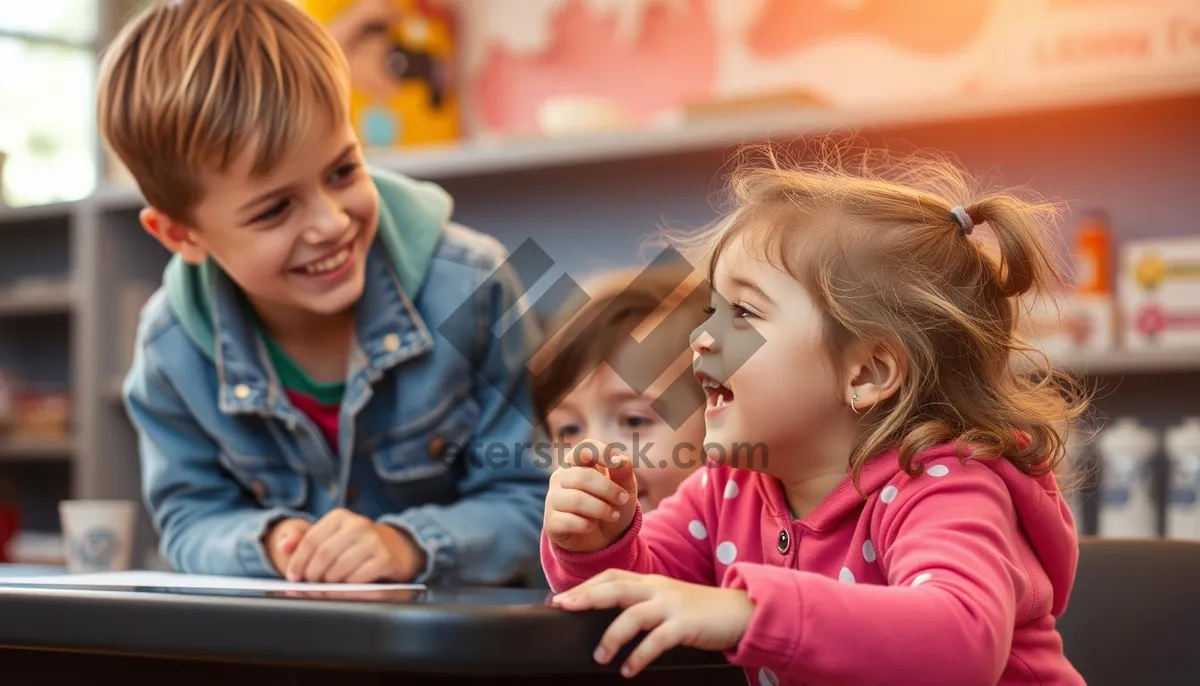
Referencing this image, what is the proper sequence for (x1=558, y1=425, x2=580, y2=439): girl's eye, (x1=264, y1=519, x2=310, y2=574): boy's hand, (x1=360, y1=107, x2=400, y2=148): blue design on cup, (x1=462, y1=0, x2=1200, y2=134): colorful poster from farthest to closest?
(x1=360, y1=107, x2=400, y2=148): blue design on cup < (x1=462, y1=0, x2=1200, y2=134): colorful poster < (x1=558, y1=425, x2=580, y2=439): girl's eye < (x1=264, y1=519, x2=310, y2=574): boy's hand

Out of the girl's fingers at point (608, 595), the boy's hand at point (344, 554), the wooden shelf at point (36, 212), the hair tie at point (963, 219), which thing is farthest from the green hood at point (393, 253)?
the wooden shelf at point (36, 212)

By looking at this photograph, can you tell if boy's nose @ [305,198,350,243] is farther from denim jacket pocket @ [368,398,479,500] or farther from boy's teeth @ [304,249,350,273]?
denim jacket pocket @ [368,398,479,500]

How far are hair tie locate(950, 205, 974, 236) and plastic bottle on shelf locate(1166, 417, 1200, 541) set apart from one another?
138cm

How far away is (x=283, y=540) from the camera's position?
4.01 ft

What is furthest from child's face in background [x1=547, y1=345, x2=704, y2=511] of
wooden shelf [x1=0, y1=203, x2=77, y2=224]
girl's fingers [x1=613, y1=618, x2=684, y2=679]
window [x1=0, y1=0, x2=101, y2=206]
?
window [x1=0, y1=0, x2=101, y2=206]

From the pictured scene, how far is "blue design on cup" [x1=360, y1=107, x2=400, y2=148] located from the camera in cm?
280

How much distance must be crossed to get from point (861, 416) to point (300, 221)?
671mm

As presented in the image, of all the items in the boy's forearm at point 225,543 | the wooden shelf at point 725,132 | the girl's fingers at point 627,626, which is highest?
the wooden shelf at point 725,132

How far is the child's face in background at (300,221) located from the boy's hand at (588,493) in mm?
576

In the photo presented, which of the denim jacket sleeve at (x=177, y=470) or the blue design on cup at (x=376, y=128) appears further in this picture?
the blue design on cup at (x=376, y=128)

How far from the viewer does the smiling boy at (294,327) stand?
129cm

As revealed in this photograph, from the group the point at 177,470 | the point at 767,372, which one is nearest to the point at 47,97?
the point at 177,470

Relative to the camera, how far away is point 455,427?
144 cm

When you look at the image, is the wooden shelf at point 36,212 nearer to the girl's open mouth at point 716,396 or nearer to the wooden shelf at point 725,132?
the wooden shelf at point 725,132
